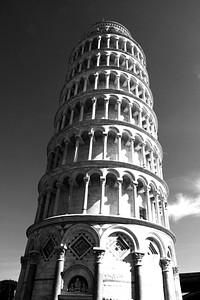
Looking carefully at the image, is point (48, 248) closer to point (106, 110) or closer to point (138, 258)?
point (138, 258)

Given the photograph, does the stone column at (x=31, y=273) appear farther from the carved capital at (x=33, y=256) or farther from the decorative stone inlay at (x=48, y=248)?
the decorative stone inlay at (x=48, y=248)

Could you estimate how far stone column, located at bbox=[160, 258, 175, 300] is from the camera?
602 inches

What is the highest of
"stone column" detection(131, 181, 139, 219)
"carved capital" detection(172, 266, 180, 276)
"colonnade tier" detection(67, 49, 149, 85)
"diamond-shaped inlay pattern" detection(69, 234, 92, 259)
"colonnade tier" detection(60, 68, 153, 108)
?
"colonnade tier" detection(67, 49, 149, 85)

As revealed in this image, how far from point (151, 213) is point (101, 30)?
2737cm

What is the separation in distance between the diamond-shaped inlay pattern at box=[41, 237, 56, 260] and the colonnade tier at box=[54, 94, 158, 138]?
11.4m

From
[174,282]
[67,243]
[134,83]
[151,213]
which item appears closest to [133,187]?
[151,213]

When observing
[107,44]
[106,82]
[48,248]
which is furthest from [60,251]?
[107,44]

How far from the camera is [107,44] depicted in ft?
99.1

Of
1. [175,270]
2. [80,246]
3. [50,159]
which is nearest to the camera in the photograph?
[80,246]

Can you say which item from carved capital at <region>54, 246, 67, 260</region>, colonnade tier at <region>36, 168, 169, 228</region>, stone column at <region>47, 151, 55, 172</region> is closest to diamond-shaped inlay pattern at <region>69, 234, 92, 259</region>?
carved capital at <region>54, 246, 67, 260</region>

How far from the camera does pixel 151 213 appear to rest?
1830 cm

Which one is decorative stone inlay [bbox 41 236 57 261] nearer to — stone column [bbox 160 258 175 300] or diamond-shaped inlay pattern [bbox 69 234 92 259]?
diamond-shaped inlay pattern [bbox 69 234 92 259]

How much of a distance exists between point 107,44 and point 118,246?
25353 millimetres

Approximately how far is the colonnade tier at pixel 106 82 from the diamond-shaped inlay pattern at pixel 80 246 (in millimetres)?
15817
